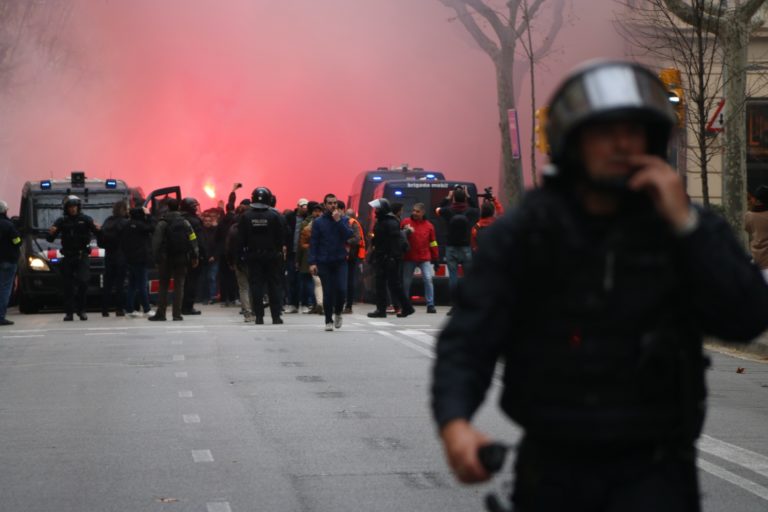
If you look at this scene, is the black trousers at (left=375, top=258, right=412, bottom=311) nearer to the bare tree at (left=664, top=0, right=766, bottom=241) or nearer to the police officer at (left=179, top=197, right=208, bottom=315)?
→ the police officer at (left=179, top=197, right=208, bottom=315)

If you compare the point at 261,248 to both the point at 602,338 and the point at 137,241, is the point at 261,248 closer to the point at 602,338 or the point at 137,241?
the point at 137,241

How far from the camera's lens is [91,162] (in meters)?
52.6

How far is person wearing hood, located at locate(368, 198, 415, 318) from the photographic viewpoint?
2169cm

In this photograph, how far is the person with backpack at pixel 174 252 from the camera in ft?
69.1

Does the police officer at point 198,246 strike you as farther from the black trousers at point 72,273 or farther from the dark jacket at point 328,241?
the dark jacket at point 328,241

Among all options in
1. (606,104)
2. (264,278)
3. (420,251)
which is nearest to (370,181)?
(420,251)

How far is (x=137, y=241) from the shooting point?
72.2 ft

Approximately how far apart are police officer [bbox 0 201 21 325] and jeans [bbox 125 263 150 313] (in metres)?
1.75

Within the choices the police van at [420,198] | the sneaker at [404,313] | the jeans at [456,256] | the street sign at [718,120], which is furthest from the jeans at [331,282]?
the police van at [420,198]

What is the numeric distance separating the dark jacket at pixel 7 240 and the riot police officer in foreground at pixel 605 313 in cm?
1828

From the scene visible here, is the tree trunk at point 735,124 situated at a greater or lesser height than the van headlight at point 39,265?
greater

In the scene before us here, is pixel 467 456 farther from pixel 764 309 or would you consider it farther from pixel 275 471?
pixel 275 471

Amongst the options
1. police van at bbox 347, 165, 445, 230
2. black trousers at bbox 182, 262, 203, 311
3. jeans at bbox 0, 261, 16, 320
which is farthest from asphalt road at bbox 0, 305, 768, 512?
police van at bbox 347, 165, 445, 230

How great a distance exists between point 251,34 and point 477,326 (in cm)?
4728
